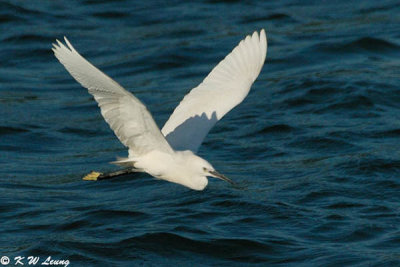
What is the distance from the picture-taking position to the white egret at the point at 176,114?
7.16 m

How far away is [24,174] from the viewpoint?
1203 centimetres

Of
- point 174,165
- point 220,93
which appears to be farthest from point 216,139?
point 174,165

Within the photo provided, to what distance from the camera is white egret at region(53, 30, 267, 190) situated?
23.5 feet

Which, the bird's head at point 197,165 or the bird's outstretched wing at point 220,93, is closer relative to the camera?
the bird's head at point 197,165

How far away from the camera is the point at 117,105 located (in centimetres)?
733

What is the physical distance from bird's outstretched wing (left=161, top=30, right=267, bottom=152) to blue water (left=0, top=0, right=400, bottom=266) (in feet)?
5.24

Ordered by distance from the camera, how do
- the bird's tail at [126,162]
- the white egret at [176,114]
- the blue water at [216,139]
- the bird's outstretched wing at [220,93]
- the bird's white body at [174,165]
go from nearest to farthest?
1. the white egret at [176,114]
2. the bird's white body at [174,165]
3. the bird's tail at [126,162]
4. the bird's outstretched wing at [220,93]
5. the blue water at [216,139]

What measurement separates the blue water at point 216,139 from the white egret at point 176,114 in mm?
1619

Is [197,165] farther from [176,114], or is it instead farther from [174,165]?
[176,114]

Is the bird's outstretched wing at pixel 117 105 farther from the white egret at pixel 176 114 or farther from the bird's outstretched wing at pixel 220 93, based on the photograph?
the bird's outstretched wing at pixel 220 93

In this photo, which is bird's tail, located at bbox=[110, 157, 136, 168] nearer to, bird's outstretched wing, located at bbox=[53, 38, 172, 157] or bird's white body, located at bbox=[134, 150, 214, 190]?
bird's white body, located at bbox=[134, 150, 214, 190]

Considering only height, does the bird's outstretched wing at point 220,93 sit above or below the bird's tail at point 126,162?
above

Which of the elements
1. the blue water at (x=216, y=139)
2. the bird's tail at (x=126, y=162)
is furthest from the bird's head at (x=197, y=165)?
the blue water at (x=216, y=139)

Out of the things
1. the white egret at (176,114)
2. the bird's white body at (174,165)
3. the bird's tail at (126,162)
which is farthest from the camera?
the bird's tail at (126,162)
